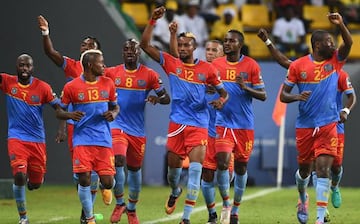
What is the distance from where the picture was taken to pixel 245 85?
15.3m

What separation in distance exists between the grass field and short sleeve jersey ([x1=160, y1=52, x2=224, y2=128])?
1743 mm

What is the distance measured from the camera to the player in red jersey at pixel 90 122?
13.7 meters

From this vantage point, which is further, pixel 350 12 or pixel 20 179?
pixel 350 12

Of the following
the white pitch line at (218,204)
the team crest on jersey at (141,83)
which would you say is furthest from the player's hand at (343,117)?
the white pitch line at (218,204)

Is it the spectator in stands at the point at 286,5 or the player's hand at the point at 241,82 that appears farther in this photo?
the spectator in stands at the point at 286,5

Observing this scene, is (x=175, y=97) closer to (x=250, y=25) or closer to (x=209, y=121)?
(x=209, y=121)

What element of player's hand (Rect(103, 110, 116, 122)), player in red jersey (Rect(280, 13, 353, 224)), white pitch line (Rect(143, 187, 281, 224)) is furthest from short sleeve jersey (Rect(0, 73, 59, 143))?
player in red jersey (Rect(280, 13, 353, 224))

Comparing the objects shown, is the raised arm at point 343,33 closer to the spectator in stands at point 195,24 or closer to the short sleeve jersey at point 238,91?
the short sleeve jersey at point 238,91

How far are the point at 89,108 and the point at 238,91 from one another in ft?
8.44

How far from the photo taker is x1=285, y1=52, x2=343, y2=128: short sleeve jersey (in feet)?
47.4

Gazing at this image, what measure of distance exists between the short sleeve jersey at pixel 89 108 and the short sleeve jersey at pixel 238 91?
7.32 feet

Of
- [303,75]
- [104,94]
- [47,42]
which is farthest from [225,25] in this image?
[104,94]

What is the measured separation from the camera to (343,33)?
45.7 feet

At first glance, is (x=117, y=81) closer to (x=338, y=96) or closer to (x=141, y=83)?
(x=141, y=83)
